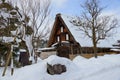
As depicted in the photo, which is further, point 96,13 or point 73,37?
point 73,37

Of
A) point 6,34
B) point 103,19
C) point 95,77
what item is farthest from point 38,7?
point 95,77

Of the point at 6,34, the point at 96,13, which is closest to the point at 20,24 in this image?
the point at 6,34

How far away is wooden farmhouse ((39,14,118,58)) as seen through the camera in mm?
29875

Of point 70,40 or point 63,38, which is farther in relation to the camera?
point 63,38

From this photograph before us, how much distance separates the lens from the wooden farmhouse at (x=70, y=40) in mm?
29875

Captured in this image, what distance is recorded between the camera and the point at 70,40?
32.0 meters

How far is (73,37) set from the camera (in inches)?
1181


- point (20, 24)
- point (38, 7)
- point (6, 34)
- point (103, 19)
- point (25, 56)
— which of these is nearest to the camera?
point (20, 24)

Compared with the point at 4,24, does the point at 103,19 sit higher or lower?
higher

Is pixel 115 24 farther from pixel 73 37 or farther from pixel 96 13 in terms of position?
pixel 73 37

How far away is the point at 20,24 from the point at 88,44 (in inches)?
702

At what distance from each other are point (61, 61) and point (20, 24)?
462 centimetres

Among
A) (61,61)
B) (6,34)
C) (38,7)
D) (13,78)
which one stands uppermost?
(38,7)

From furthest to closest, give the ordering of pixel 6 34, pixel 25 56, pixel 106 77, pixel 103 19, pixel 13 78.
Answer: pixel 103 19
pixel 25 56
pixel 6 34
pixel 13 78
pixel 106 77
